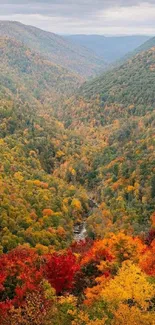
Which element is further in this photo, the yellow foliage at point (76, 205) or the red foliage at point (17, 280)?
the yellow foliage at point (76, 205)

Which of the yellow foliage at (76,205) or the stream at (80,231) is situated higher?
the yellow foliage at (76,205)

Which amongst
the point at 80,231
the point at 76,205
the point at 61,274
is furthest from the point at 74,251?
the point at 76,205

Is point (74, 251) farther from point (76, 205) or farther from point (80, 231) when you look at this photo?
point (76, 205)

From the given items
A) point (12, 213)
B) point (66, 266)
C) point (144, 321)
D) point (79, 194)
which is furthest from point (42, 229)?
point (144, 321)

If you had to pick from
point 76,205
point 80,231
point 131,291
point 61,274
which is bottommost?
point 80,231

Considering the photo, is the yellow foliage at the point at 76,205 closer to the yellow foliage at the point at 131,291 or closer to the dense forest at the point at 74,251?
the dense forest at the point at 74,251

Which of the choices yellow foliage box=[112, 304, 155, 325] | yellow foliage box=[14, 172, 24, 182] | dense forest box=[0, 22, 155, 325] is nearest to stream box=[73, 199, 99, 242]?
dense forest box=[0, 22, 155, 325]

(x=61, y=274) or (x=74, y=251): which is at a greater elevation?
(x=61, y=274)

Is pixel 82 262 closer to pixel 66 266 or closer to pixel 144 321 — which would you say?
pixel 66 266

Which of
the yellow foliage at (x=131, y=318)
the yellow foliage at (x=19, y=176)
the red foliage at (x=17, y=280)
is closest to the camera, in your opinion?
the yellow foliage at (x=131, y=318)

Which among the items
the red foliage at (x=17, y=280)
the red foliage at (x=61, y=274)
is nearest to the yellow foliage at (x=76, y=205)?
the red foliage at (x=17, y=280)

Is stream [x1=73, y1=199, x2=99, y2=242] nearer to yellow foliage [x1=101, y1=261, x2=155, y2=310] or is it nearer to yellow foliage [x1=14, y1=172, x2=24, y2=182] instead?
yellow foliage [x1=14, y1=172, x2=24, y2=182]
